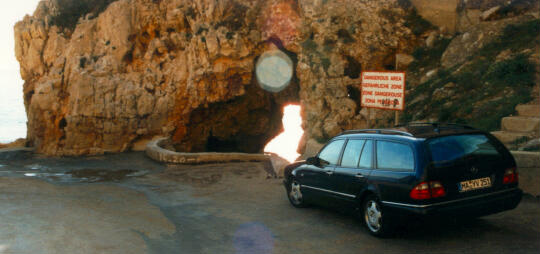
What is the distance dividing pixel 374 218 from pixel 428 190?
1059 mm

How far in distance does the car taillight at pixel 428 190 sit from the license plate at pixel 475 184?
283 millimetres

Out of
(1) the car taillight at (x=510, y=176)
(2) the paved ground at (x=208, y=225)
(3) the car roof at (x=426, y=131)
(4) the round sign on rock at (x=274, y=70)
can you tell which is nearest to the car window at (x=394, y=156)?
(3) the car roof at (x=426, y=131)

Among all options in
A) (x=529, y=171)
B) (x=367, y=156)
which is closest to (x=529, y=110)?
(x=529, y=171)

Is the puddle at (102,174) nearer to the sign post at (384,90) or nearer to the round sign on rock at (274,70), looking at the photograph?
the sign post at (384,90)

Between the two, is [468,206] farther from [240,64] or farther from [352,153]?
[240,64]

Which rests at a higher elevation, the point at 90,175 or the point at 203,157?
the point at 203,157

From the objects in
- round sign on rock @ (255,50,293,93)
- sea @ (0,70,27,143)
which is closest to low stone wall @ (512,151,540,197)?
round sign on rock @ (255,50,293,93)

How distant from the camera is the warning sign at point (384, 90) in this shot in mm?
9141

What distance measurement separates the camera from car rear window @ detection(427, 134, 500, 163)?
17.8ft

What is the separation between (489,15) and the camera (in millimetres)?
14547

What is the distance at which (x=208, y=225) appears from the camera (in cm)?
727

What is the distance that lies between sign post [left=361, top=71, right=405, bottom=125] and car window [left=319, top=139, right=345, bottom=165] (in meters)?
2.40

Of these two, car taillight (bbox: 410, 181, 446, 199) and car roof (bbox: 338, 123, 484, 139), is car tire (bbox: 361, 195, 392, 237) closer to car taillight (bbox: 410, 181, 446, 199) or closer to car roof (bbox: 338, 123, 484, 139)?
car taillight (bbox: 410, 181, 446, 199)

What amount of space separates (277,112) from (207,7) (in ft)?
31.1
